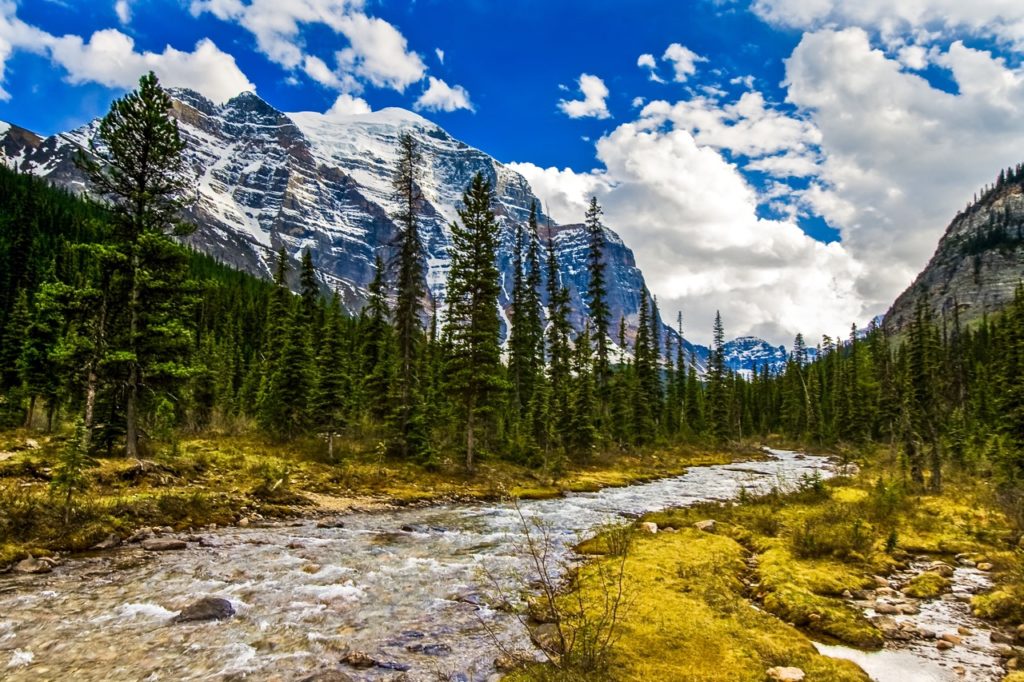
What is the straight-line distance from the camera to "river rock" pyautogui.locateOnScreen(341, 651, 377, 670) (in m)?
7.43

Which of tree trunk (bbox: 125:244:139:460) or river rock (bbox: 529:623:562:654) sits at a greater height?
tree trunk (bbox: 125:244:139:460)

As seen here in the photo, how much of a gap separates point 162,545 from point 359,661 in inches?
357

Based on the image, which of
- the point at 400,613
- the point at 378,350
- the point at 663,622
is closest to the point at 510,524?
the point at 400,613

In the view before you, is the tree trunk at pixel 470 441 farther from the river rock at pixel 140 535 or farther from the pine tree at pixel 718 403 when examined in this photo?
the pine tree at pixel 718 403

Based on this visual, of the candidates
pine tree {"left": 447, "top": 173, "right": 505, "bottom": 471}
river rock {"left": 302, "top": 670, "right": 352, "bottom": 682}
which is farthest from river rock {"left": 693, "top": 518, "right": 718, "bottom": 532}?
pine tree {"left": 447, "top": 173, "right": 505, "bottom": 471}

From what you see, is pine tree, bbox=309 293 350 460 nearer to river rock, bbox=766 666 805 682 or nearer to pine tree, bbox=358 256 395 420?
pine tree, bbox=358 256 395 420

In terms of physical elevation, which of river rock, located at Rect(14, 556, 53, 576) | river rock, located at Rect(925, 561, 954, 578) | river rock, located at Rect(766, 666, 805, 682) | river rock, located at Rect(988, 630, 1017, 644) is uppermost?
river rock, located at Rect(766, 666, 805, 682)

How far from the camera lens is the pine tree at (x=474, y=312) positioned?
1217 inches

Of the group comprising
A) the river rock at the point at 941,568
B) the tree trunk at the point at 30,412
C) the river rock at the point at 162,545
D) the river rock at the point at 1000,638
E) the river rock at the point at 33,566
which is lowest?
the river rock at the point at 941,568

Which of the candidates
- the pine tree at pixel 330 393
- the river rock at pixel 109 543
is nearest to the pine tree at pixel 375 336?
the pine tree at pixel 330 393

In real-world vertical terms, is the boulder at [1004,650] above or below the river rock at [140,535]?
above

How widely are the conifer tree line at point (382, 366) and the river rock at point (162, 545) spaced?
3536 mm

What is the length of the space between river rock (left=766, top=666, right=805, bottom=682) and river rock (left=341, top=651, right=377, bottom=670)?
540 cm

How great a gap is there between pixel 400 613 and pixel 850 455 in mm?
47697
